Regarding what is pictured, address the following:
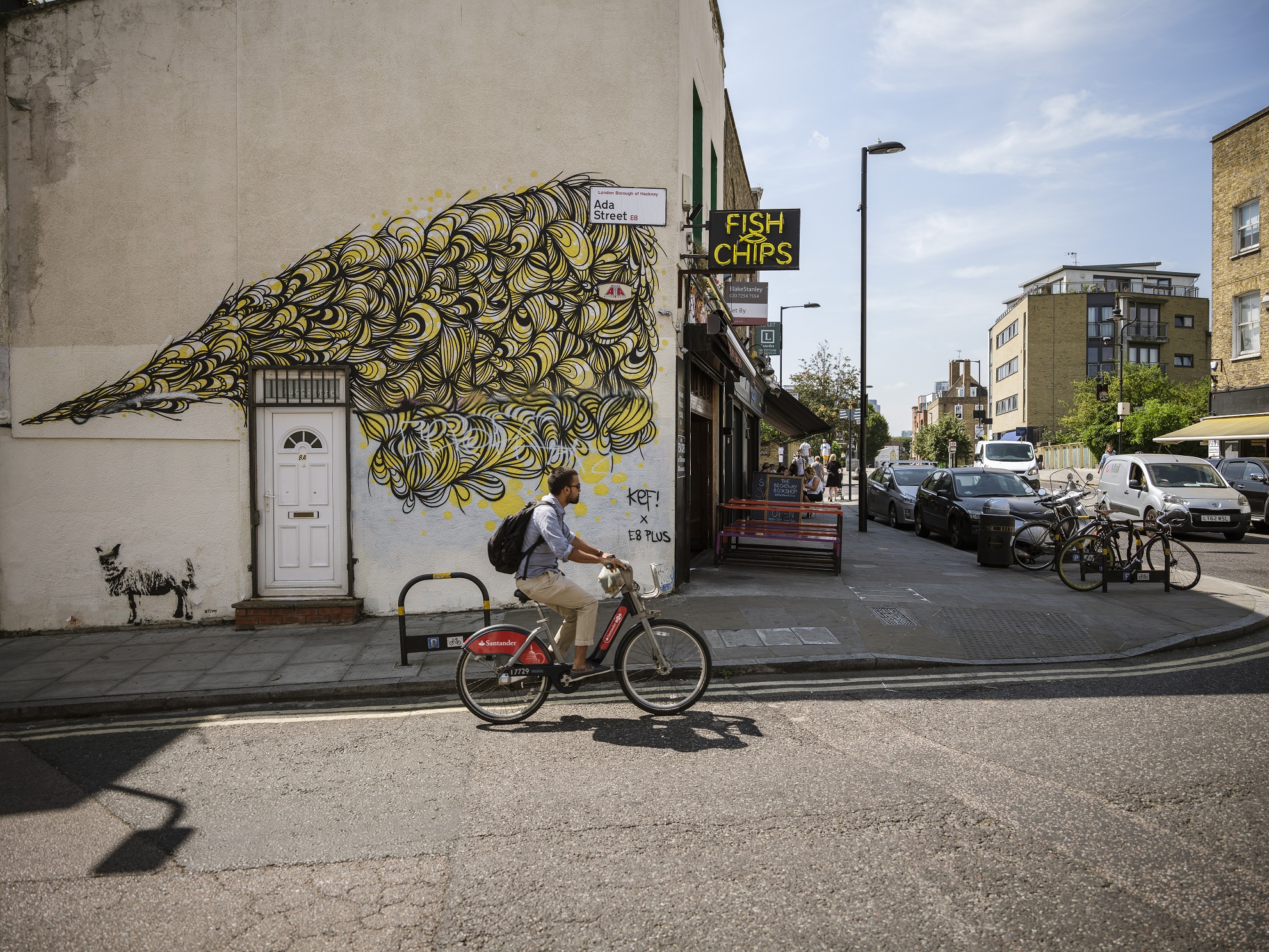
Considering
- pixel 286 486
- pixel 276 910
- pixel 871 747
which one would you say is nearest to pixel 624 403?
pixel 286 486

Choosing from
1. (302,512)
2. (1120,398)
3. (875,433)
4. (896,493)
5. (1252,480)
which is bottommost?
(896,493)

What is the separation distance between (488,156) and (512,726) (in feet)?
21.3

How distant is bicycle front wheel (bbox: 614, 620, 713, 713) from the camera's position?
542 cm

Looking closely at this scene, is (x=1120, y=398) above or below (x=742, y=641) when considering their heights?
above

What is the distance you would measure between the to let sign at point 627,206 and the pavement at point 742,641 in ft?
13.2

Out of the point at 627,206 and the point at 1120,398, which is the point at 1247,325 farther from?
the point at 627,206

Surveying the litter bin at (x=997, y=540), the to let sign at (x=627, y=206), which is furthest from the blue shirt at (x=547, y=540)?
the litter bin at (x=997, y=540)

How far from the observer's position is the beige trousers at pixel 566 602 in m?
5.42

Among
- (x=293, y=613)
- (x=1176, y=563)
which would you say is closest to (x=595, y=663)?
(x=293, y=613)

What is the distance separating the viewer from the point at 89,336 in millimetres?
8875

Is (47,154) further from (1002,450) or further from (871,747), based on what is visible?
(1002,450)

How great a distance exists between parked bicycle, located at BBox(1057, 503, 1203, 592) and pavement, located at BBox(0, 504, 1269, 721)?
0.85 feet

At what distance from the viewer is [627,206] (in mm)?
9047

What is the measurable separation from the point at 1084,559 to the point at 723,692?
6.35 meters
